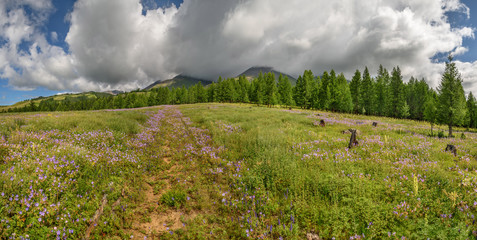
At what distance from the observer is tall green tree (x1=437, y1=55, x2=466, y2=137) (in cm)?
1531

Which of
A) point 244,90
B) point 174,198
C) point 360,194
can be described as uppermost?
point 244,90

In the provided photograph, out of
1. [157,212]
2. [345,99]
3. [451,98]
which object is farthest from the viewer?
[345,99]

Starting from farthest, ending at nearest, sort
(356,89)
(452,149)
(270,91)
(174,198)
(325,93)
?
1. (270,91)
2. (356,89)
3. (325,93)
4. (452,149)
5. (174,198)

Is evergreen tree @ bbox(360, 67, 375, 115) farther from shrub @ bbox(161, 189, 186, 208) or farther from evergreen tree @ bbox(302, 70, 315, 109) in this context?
shrub @ bbox(161, 189, 186, 208)

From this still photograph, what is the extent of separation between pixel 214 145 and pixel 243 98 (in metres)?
62.0

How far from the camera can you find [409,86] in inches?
2489

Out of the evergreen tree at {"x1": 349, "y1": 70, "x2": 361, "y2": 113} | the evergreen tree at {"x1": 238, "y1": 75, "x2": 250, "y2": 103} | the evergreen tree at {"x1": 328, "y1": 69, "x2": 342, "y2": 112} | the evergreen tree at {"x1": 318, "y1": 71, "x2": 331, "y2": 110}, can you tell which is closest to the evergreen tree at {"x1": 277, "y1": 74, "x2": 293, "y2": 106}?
the evergreen tree at {"x1": 318, "y1": 71, "x2": 331, "y2": 110}

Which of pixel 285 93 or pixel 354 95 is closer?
pixel 354 95

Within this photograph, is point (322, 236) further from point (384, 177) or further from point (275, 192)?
point (384, 177)

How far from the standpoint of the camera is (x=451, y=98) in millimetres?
15688

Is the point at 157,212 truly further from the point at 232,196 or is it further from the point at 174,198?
the point at 232,196

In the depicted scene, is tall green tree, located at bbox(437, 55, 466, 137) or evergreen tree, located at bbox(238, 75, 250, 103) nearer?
tall green tree, located at bbox(437, 55, 466, 137)

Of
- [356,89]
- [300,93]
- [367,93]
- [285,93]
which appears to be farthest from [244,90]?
[367,93]

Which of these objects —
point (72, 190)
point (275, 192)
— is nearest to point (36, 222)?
point (72, 190)
